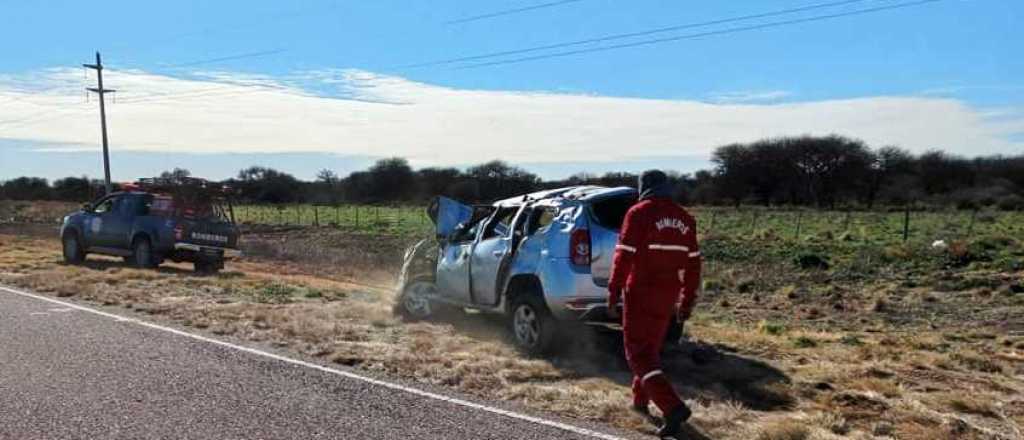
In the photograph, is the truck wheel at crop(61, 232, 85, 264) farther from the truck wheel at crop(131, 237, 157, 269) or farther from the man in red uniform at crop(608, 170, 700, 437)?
the man in red uniform at crop(608, 170, 700, 437)

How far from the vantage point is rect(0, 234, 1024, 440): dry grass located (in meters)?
6.10

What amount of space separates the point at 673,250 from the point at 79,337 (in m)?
6.73

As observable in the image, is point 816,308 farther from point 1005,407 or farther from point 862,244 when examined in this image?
point 862,244

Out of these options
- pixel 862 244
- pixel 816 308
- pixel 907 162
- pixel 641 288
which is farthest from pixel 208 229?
pixel 907 162

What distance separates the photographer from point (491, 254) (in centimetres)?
940

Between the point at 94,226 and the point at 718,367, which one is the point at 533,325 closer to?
the point at 718,367

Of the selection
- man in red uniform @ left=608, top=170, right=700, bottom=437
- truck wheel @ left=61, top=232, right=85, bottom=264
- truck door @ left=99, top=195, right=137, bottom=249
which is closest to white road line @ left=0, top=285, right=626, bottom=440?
man in red uniform @ left=608, top=170, right=700, bottom=437

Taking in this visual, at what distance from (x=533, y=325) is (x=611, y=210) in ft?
4.30

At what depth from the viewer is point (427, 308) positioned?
1084 cm

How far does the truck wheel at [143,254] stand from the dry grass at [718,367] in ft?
17.9

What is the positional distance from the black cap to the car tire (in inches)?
199

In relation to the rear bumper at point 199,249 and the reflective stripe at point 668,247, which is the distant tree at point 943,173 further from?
the reflective stripe at point 668,247

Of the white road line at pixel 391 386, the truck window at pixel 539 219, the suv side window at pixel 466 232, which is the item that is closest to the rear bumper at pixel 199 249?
the white road line at pixel 391 386

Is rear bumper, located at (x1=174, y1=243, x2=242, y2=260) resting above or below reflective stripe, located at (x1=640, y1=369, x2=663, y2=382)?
below
